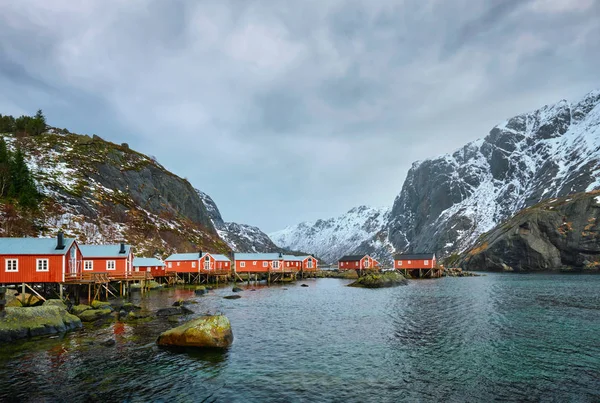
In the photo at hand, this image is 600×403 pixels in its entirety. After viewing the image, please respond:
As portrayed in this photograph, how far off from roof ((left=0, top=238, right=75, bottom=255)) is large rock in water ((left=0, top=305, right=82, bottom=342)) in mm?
19111

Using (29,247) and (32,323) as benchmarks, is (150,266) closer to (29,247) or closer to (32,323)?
(29,247)

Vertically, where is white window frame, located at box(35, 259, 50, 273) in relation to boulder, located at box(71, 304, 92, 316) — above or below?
above

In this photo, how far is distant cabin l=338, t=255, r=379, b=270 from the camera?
150125 mm

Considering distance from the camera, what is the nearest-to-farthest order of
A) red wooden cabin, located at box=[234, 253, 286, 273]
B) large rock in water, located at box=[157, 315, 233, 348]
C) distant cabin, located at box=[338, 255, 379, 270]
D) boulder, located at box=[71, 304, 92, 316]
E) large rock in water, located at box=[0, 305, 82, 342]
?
large rock in water, located at box=[157, 315, 233, 348] → large rock in water, located at box=[0, 305, 82, 342] → boulder, located at box=[71, 304, 92, 316] → red wooden cabin, located at box=[234, 253, 286, 273] → distant cabin, located at box=[338, 255, 379, 270]

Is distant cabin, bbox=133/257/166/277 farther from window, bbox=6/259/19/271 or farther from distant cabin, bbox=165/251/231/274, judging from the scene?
window, bbox=6/259/19/271

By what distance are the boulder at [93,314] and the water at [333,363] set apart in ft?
15.2

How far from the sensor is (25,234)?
8944 cm

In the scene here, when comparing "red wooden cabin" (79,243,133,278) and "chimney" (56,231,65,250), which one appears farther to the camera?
"red wooden cabin" (79,243,133,278)

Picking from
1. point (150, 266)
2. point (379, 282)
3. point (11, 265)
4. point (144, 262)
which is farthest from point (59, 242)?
point (379, 282)

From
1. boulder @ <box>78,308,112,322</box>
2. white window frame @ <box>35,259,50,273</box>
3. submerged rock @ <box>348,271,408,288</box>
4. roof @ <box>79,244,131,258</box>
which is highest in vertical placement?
roof @ <box>79,244,131,258</box>

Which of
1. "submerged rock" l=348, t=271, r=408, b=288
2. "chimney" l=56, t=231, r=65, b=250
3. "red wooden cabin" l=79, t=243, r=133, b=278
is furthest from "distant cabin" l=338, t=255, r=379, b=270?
"chimney" l=56, t=231, r=65, b=250

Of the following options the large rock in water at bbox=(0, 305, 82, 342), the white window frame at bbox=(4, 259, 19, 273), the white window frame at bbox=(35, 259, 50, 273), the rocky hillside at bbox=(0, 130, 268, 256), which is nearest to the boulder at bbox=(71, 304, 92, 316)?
the large rock in water at bbox=(0, 305, 82, 342)

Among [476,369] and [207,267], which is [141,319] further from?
[207,267]

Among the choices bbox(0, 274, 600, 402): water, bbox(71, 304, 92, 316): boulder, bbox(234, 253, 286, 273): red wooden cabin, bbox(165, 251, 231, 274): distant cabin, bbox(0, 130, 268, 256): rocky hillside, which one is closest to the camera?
bbox(0, 274, 600, 402): water
